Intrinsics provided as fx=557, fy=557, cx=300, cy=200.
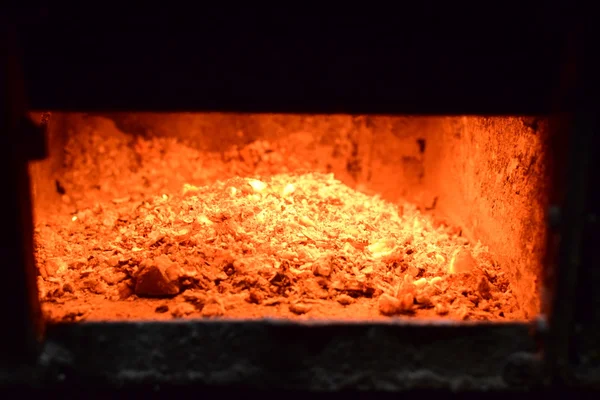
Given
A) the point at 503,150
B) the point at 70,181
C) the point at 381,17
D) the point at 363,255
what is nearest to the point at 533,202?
the point at 503,150

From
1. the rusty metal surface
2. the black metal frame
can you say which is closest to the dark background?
the black metal frame

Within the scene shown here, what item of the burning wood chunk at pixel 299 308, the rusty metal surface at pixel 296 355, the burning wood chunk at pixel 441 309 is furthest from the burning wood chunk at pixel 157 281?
the burning wood chunk at pixel 441 309

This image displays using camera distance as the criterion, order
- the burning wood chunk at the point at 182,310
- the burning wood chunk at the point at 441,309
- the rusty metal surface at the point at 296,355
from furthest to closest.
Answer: the burning wood chunk at the point at 441,309 → the burning wood chunk at the point at 182,310 → the rusty metal surface at the point at 296,355

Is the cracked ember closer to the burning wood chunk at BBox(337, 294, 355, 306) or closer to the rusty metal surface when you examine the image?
the burning wood chunk at BBox(337, 294, 355, 306)

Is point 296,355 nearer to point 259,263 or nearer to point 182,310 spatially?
point 182,310

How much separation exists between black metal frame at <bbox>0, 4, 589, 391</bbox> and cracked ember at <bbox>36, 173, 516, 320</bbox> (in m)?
0.45

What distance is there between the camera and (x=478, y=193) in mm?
3059

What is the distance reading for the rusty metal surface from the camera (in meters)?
1.68

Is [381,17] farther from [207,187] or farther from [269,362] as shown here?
[207,187]

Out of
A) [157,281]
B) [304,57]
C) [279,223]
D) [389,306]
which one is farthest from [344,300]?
[304,57]

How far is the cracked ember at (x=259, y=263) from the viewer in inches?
89.3

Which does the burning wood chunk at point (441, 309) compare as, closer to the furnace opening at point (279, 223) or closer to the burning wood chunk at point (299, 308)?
the furnace opening at point (279, 223)

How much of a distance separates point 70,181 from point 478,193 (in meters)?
2.52

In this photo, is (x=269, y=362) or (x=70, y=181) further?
(x=70, y=181)
